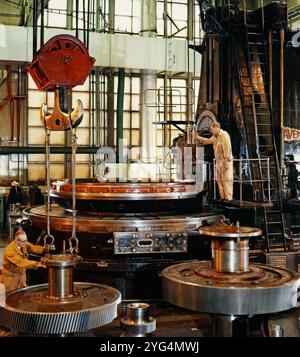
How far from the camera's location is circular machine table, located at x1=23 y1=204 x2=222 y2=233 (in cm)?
485

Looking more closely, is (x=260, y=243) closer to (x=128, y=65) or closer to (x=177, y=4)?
(x=128, y=65)

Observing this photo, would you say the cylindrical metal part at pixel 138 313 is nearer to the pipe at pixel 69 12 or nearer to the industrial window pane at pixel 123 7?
the pipe at pixel 69 12

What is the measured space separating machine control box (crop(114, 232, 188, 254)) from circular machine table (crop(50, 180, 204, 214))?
484 mm

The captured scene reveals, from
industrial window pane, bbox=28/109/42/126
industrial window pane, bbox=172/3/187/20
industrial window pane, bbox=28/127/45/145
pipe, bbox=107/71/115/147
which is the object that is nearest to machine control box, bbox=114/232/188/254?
pipe, bbox=107/71/115/147

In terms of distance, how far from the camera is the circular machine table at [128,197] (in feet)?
16.9

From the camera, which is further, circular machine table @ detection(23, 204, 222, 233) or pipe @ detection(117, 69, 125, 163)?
pipe @ detection(117, 69, 125, 163)

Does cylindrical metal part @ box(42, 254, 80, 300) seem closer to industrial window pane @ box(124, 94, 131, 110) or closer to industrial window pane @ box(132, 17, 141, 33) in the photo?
industrial window pane @ box(124, 94, 131, 110)

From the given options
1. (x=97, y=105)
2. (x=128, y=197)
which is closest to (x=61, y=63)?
(x=128, y=197)

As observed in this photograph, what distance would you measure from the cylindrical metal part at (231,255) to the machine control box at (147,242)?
2.05 m

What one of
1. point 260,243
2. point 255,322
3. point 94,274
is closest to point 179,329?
point 255,322

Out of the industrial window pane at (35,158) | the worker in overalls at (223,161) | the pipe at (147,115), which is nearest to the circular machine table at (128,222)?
the worker in overalls at (223,161)

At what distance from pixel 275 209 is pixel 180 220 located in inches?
60.9

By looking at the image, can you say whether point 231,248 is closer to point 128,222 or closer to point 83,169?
point 128,222

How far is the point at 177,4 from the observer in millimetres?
15430
